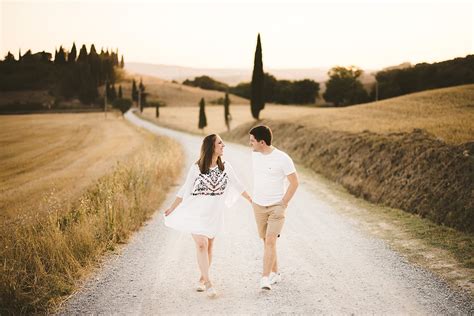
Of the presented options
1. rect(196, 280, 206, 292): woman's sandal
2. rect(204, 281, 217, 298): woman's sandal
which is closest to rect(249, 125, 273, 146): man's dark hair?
rect(204, 281, 217, 298): woman's sandal

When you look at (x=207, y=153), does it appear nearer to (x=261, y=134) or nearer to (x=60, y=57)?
(x=261, y=134)

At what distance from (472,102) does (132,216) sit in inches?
1008

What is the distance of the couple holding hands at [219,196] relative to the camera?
5254 millimetres

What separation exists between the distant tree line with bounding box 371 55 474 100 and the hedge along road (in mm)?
34082

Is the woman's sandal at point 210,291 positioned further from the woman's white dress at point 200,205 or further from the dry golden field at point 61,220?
the dry golden field at point 61,220

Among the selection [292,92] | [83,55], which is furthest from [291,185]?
[83,55]

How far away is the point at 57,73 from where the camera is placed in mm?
103188

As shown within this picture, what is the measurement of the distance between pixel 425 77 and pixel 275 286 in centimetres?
5783

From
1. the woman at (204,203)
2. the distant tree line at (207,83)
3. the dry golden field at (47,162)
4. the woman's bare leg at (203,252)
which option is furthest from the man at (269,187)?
the distant tree line at (207,83)

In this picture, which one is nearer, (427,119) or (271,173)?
(271,173)

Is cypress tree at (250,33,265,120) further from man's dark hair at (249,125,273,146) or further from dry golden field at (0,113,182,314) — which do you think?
man's dark hair at (249,125,273,146)

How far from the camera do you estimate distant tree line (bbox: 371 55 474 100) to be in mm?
41447

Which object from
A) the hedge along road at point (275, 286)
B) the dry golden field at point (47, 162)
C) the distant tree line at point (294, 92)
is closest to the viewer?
the hedge along road at point (275, 286)

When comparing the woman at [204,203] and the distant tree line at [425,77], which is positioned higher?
the distant tree line at [425,77]
